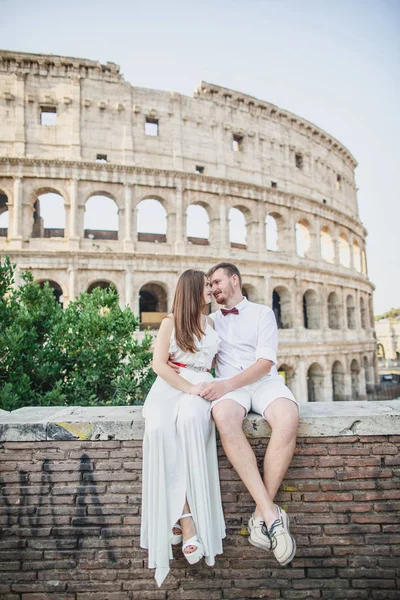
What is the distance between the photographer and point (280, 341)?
662 inches

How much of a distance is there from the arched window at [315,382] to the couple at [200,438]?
16836 millimetres

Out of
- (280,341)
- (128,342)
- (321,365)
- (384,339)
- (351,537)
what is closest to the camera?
(351,537)

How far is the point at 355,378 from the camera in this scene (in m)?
21.4

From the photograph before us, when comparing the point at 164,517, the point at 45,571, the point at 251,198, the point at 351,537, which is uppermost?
the point at 251,198

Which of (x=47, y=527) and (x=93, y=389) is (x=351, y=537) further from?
(x=93, y=389)

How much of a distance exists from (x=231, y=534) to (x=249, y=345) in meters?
1.39

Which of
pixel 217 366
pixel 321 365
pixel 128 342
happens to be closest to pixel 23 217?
pixel 128 342

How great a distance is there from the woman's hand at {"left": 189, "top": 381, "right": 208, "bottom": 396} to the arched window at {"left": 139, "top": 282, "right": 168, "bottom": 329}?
1354cm

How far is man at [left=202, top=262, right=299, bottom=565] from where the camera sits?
7.45 ft

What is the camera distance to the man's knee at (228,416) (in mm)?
2375

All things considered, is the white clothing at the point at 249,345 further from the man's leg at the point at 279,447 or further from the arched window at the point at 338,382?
the arched window at the point at 338,382

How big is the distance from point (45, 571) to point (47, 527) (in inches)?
12.5

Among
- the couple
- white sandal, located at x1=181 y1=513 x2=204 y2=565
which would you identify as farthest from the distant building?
white sandal, located at x1=181 y1=513 x2=204 y2=565

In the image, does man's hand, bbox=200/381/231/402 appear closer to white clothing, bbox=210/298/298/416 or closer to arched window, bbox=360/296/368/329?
white clothing, bbox=210/298/298/416
